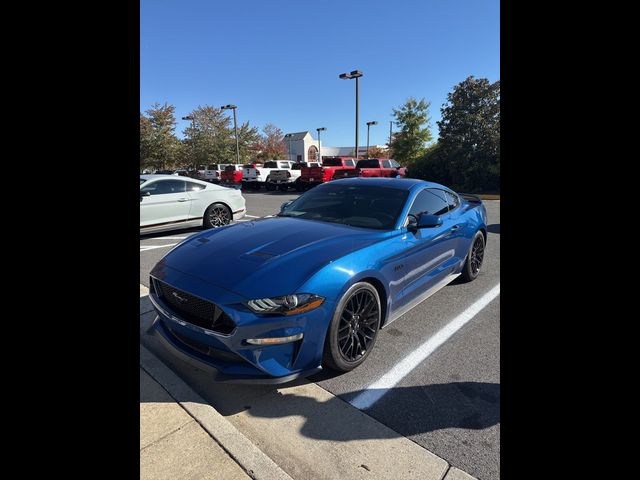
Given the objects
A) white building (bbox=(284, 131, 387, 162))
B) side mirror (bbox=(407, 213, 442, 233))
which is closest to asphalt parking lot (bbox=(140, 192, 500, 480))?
side mirror (bbox=(407, 213, 442, 233))

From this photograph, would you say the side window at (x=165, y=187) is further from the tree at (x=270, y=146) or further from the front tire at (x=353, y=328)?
the tree at (x=270, y=146)

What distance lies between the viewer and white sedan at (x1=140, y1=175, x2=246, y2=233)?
25.1ft

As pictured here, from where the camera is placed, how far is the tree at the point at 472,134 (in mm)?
21625

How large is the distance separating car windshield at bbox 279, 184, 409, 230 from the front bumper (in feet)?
4.43

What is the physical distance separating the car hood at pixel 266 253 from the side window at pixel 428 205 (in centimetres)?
75

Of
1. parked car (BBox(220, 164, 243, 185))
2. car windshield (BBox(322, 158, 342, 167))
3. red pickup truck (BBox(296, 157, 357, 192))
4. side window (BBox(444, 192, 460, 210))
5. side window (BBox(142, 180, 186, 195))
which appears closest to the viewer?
side window (BBox(444, 192, 460, 210))

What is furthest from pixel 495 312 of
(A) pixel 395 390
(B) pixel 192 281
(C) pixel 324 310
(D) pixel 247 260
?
(B) pixel 192 281

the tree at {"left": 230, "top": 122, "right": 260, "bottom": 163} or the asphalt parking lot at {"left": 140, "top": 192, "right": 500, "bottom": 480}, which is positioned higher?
the tree at {"left": 230, "top": 122, "right": 260, "bottom": 163}

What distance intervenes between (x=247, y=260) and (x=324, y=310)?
0.69 m

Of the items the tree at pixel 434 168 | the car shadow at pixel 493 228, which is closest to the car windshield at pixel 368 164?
the tree at pixel 434 168

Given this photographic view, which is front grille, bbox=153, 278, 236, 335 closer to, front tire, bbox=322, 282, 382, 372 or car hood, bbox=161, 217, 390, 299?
car hood, bbox=161, 217, 390, 299
